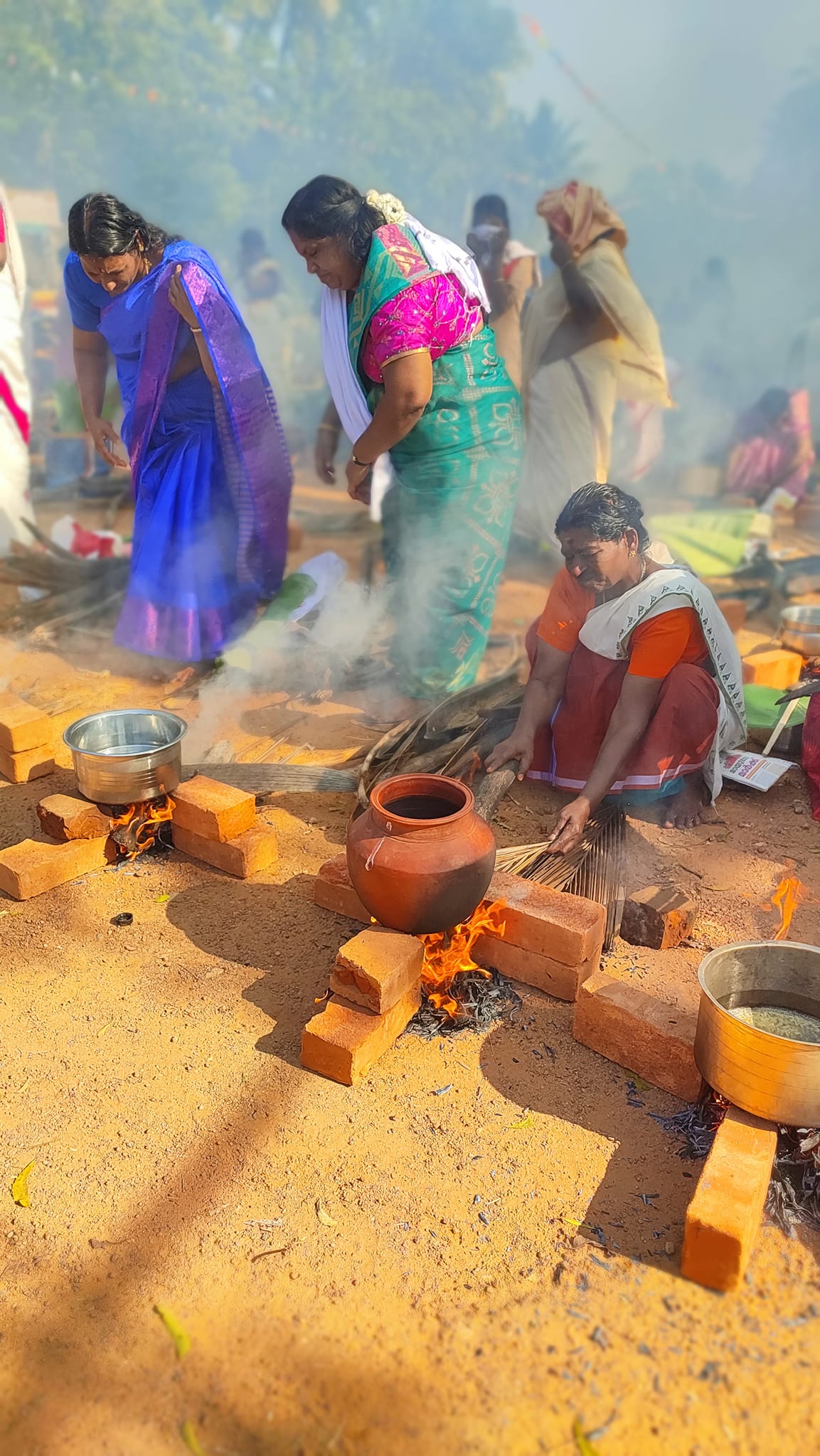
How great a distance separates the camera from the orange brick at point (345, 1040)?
2521 millimetres

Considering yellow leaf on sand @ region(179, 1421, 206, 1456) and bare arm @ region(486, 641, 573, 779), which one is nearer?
yellow leaf on sand @ region(179, 1421, 206, 1456)

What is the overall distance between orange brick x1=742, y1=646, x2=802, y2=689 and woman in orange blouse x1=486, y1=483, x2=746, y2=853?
885 millimetres

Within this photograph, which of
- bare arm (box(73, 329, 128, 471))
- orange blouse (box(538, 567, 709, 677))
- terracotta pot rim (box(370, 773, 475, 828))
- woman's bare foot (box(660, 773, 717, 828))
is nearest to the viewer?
terracotta pot rim (box(370, 773, 475, 828))

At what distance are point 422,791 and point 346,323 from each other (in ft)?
7.43

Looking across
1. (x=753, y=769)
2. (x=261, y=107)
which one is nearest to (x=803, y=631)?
(x=753, y=769)

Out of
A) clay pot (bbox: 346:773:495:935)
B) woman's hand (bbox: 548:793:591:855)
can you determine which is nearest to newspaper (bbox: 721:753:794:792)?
woman's hand (bbox: 548:793:591:855)

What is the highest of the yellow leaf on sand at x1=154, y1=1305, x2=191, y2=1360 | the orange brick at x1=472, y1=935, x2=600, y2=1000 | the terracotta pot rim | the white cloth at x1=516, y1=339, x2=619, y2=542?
the white cloth at x1=516, y1=339, x2=619, y2=542

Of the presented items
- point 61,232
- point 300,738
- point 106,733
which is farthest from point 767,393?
point 61,232

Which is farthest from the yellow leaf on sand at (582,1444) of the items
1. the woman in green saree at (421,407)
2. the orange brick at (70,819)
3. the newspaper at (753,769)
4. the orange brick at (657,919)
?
the woman in green saree at (421,407)

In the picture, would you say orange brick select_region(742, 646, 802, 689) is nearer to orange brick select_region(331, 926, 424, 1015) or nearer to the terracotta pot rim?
the terracotta pot rim

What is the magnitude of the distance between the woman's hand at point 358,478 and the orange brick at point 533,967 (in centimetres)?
226

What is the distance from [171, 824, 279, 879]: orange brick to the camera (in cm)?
344

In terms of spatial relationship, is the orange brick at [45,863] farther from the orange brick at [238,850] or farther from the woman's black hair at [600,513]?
the woman's black hair at [600,513]

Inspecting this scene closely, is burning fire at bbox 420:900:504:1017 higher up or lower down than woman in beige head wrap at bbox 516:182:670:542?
lower down
